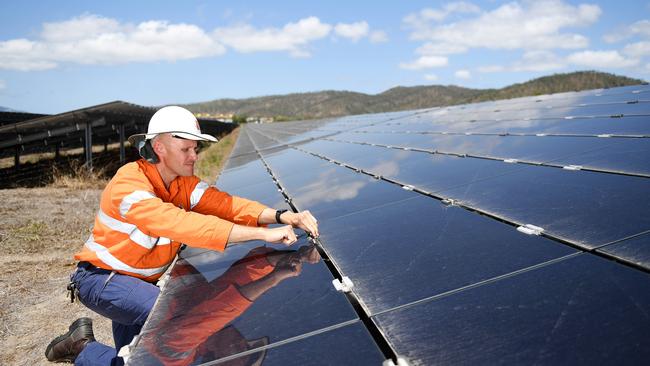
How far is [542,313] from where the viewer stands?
2.01 m

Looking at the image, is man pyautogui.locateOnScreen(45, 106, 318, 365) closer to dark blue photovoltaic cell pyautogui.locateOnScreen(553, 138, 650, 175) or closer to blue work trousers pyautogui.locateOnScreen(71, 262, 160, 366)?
blue work trousers pyautogui.locateOnScreen(71, 262, 160, 366)

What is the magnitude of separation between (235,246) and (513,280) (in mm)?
2737

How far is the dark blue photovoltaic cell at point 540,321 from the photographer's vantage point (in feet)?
5.67

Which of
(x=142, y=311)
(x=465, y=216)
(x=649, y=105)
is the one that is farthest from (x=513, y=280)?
(x=649, y=105)

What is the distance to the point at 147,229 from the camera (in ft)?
12.2

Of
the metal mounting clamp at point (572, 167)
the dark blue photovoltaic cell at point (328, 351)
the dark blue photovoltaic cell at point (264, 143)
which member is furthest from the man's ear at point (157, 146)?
the dark blue photovoltaic cell at point (264, 143)

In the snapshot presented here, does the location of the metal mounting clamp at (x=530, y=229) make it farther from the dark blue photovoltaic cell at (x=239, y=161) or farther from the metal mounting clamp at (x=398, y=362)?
the dark blue photovoltaic cell at (x=239, y=161)

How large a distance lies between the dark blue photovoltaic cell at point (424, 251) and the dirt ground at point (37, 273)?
14.8 ft

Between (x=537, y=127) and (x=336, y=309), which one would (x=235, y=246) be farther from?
(x=537, y=127)

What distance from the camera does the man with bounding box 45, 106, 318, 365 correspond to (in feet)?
12.0

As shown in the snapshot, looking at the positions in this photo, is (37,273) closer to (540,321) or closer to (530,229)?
(530,229)

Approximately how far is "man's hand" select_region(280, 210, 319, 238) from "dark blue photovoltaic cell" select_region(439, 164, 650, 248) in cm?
143

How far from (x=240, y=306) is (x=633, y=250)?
232 cm

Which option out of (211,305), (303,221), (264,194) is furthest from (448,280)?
(264,194)
